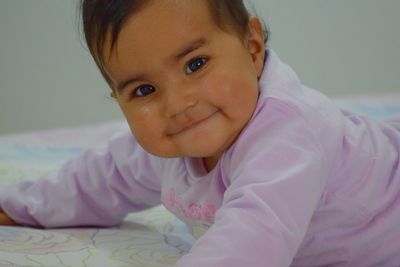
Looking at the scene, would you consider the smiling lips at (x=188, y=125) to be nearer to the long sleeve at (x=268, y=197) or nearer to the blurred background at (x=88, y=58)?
the long sleeve at (x=268, y=197)

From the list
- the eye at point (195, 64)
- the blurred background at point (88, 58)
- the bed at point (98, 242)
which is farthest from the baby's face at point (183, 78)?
the blurred background at point (88, 58)

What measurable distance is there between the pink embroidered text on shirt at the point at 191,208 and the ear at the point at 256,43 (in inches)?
7.2

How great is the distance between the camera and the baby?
2.00 ft

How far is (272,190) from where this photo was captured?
613 millimetres

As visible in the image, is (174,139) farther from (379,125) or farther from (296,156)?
(379,125)

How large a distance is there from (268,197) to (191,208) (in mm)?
229

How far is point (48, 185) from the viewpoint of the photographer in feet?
3.48

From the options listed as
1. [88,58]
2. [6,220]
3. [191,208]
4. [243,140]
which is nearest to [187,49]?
[243,140]

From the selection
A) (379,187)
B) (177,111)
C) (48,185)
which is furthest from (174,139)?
(48,185)

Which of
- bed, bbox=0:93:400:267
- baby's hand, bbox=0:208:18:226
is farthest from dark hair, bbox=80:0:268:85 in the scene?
baby's hand, bbox=0:208:18:226

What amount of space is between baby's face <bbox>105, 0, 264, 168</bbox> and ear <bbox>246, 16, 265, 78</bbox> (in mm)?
45

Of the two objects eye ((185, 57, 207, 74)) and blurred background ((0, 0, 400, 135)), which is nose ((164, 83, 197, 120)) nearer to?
eye ((185, 57, 207, 74))

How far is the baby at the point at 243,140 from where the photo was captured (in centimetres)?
61

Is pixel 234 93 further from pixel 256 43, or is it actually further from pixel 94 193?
pixel 94 193
